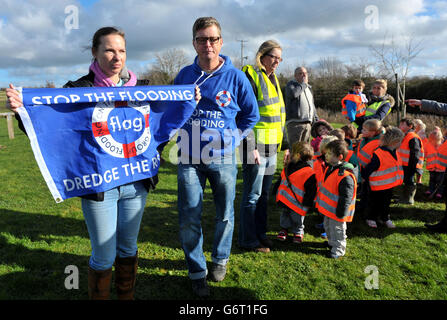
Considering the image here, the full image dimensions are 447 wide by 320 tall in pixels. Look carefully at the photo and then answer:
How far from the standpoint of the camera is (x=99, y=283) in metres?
2.48

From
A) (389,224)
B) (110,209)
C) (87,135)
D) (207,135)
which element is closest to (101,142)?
(87,135)

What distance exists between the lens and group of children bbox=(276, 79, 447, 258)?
4.07 m

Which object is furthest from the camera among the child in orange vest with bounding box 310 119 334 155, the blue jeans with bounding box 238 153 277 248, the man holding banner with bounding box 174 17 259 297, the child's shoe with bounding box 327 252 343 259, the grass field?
the child in orange vest with bounding box 310 119 334 155

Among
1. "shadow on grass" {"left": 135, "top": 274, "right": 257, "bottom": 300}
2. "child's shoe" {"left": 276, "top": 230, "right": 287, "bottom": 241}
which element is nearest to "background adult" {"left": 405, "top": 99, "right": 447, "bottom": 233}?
"child's shoe" {"left": 276, "top": 230, "right": 287, "bottom": 241}

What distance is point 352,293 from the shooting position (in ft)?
10.9

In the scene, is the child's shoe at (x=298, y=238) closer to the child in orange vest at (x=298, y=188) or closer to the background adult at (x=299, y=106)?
the child in orange vest at (x=298, y=188)

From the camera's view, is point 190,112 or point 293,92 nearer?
point 190,112

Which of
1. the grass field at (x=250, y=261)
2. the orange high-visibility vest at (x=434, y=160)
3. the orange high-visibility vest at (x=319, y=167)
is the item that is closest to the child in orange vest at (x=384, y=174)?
the grass field at (x=250, y=261)

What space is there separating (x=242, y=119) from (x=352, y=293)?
7.01ft

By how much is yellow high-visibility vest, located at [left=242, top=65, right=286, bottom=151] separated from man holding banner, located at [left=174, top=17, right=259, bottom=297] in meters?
0.49

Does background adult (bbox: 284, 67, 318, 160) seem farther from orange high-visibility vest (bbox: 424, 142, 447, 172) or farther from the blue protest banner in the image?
the blue protest banner

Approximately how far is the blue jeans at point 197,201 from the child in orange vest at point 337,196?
1.53m
